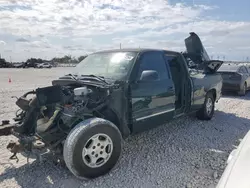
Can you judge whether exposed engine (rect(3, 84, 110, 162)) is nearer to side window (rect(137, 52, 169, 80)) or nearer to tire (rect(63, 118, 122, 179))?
tire (rect(63, 118, 122, 179))

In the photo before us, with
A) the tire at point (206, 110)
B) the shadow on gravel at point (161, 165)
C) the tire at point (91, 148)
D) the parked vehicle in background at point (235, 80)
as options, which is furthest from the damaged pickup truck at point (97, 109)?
the parked vehicle in background at point (235, 80)

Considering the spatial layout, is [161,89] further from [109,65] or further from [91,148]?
[91,148]

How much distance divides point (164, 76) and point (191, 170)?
1.84 metres

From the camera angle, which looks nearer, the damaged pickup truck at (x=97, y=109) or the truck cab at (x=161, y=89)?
the damaged pickup truck at (x=97, y=109)

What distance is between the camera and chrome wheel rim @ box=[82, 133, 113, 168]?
3.31 metres

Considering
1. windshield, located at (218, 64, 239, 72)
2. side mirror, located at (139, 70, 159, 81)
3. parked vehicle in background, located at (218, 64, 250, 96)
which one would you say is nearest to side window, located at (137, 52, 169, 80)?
side mirror, located at (139, 70, 159, 81)

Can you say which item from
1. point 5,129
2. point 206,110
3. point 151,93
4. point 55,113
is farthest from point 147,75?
point 206,110

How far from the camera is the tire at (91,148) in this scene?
3127 millimetres

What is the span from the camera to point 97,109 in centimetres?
374

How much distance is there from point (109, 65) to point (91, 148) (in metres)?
1.67

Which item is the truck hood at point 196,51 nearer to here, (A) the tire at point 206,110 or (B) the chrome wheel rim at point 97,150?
(A) the tire at point 206,110

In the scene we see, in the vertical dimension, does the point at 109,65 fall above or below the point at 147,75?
above

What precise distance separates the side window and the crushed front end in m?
0.96

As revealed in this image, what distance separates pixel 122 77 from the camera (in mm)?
3994
